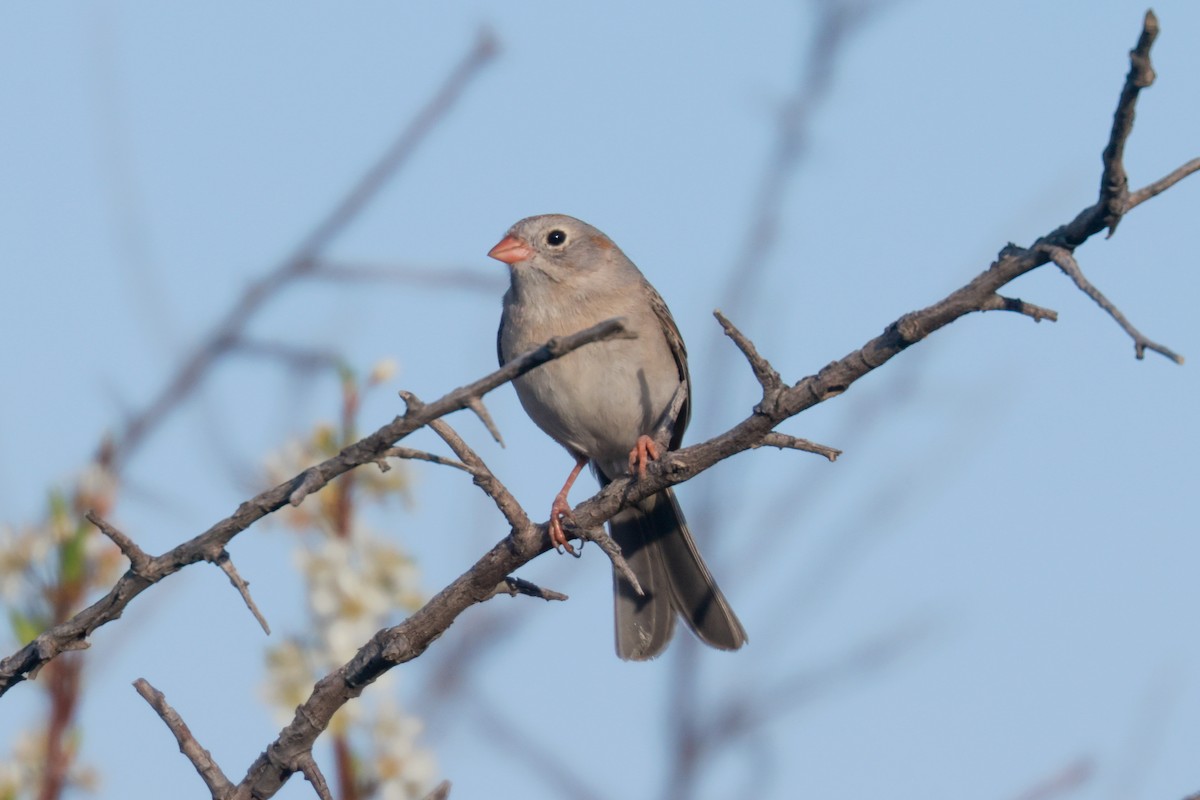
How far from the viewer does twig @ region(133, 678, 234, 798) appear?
2613 millimetres

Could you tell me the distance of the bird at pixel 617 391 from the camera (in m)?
5.45

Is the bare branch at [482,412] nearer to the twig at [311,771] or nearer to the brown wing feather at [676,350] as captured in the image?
the twig at [311,771]

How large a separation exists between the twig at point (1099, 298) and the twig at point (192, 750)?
1.69m

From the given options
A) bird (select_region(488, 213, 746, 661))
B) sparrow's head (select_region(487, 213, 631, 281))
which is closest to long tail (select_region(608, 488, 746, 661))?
bird (select_region(488, 213, 746, 661))

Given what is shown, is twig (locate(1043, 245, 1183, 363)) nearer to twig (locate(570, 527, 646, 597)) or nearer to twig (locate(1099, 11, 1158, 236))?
twig (locate(1099, 11, 1158, 236))

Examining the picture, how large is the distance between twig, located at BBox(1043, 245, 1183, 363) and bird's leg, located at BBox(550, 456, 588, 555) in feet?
4.84

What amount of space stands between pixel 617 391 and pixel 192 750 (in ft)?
10.6

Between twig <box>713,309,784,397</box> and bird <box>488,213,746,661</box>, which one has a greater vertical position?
bird <box>488,213,746,661</box>

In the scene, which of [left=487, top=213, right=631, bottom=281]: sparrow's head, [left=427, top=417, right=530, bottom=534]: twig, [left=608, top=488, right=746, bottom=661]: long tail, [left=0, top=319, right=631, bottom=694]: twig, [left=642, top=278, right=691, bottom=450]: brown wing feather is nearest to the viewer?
[left=0, top=319, right=631, bottom=694]: twig

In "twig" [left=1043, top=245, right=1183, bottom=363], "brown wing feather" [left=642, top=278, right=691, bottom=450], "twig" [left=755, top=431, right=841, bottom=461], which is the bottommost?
"twig" [left=1043, top=245, right=1183, bottom=363]

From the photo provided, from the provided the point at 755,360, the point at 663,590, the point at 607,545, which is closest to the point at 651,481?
the point at 607,545

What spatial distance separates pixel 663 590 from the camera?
5.72 meters

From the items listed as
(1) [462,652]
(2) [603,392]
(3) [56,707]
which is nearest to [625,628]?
(2) [603,392]

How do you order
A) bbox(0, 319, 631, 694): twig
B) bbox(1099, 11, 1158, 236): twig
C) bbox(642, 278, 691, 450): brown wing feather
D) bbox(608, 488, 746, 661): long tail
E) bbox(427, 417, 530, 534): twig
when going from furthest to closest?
1. bbox(642, 278, 691, 450): brown wing feather
2. bbox(608, 488, 746, 661): long tail
3. bbox(427, 417, 530, 534): twig
4. bbox(0, 319, 631, 694): twig
5. bbox(1099, 11, 1158, 236): twig
